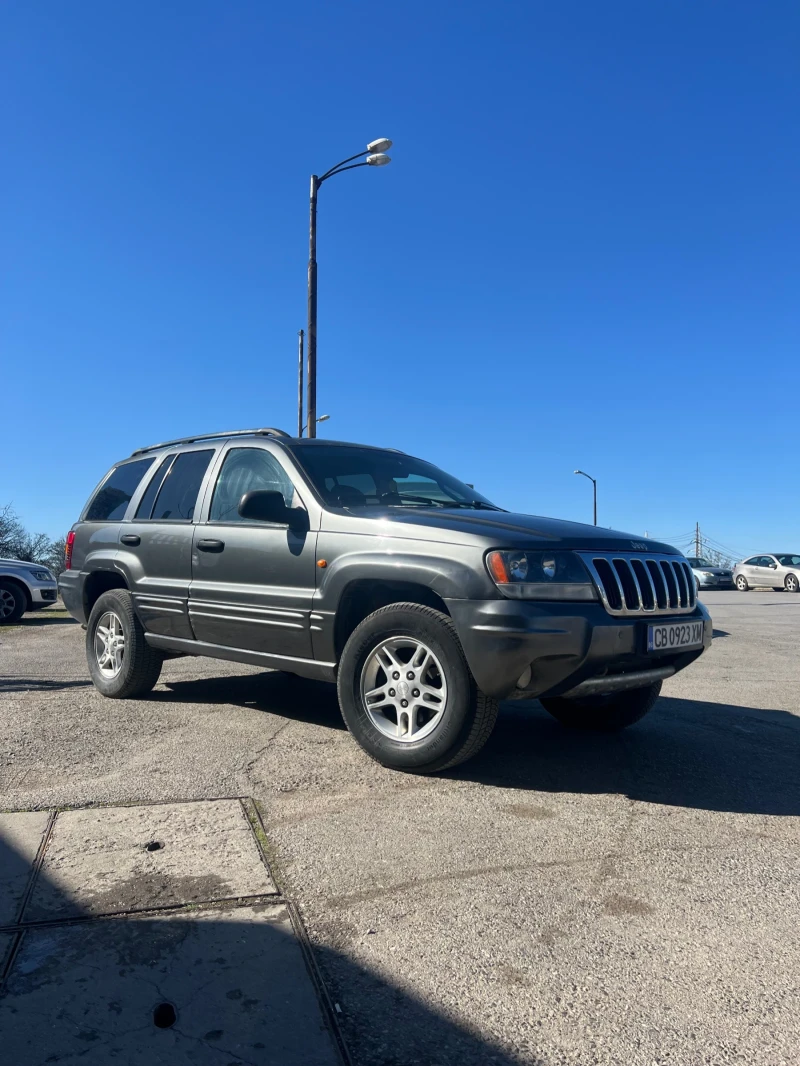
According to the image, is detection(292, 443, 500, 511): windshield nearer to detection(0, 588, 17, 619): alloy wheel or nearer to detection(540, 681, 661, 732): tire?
detection(540, 681, 661, 732): tire

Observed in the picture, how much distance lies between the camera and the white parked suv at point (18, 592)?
1259cm

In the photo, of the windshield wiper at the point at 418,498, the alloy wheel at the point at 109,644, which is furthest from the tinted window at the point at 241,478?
the alloy wheel at the point at 109,644

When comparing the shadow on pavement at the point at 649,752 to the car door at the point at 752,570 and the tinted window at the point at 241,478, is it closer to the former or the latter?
the tinted window at the point at 241,478

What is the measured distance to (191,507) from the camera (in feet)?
18.1

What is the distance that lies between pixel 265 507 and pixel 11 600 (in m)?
9.72

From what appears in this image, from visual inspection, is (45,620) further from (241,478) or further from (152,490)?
(241,478)

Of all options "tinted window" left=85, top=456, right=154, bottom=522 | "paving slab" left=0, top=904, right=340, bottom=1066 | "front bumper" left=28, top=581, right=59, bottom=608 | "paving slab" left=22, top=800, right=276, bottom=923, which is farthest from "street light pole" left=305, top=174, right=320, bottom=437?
"paving slab" left=0, top=904, right=340, bottom=1066

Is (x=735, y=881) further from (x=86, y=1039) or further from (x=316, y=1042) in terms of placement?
(x=86, y=1039)

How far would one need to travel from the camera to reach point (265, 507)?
4.52 m

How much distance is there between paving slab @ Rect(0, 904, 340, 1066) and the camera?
181cm

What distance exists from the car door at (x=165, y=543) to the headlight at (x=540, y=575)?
2.45m

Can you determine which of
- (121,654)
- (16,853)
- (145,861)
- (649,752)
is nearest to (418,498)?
(649,752)

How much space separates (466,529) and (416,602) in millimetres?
496

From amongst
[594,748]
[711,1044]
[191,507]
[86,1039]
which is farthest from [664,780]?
[191,507]
